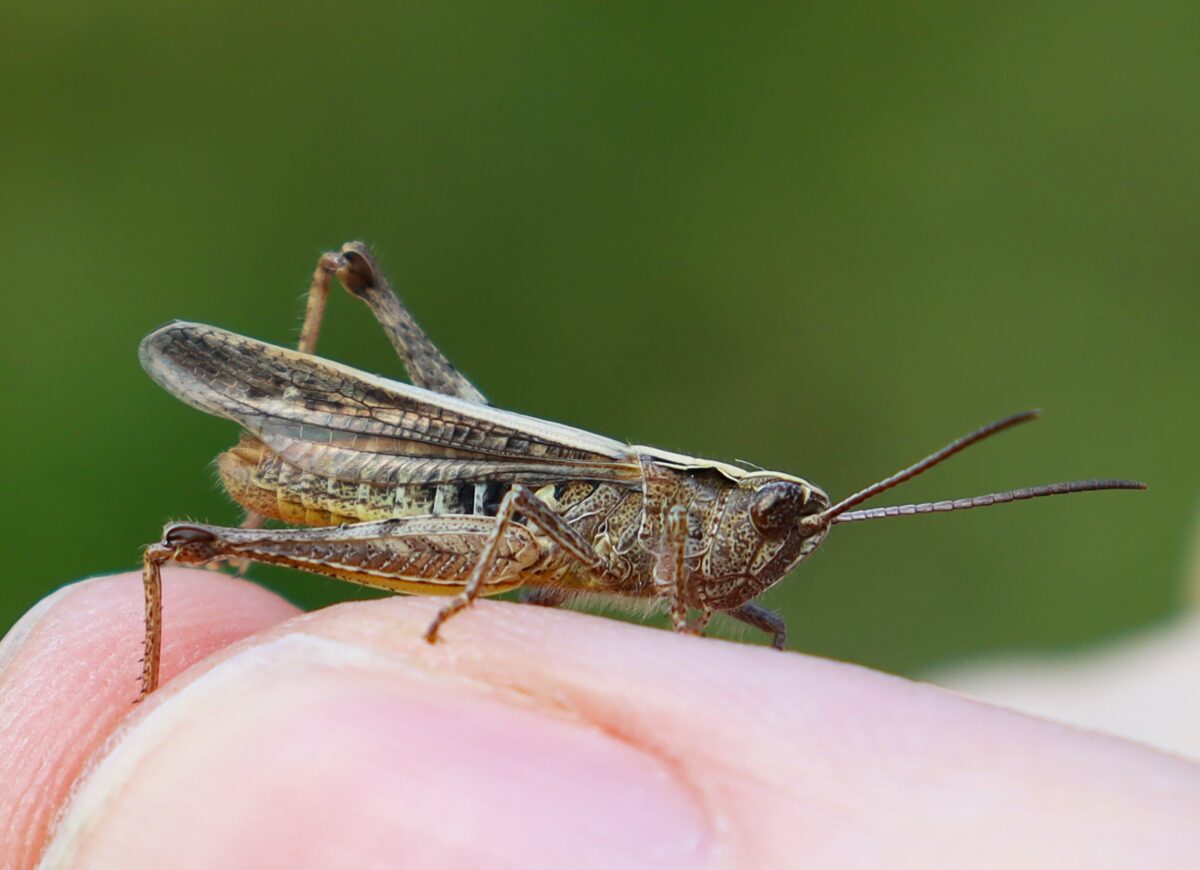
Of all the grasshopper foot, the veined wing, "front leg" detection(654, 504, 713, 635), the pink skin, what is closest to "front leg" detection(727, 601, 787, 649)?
"front leg" detection(654, 504, 713, 635)

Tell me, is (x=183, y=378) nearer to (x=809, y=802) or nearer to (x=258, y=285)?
(x=809, y=802)

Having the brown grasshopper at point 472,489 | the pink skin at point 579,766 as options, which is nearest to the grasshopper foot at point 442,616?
the pink skin at point 579,766

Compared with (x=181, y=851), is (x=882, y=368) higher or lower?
higher

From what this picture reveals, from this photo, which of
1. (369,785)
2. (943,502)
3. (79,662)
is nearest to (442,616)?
(369,785)

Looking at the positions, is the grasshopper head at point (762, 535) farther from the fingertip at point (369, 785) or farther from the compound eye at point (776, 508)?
the fingertip at point (369, 785)

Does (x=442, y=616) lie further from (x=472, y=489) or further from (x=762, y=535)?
(x=762, y=535)

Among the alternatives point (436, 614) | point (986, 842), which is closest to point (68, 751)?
point (436, 614)
